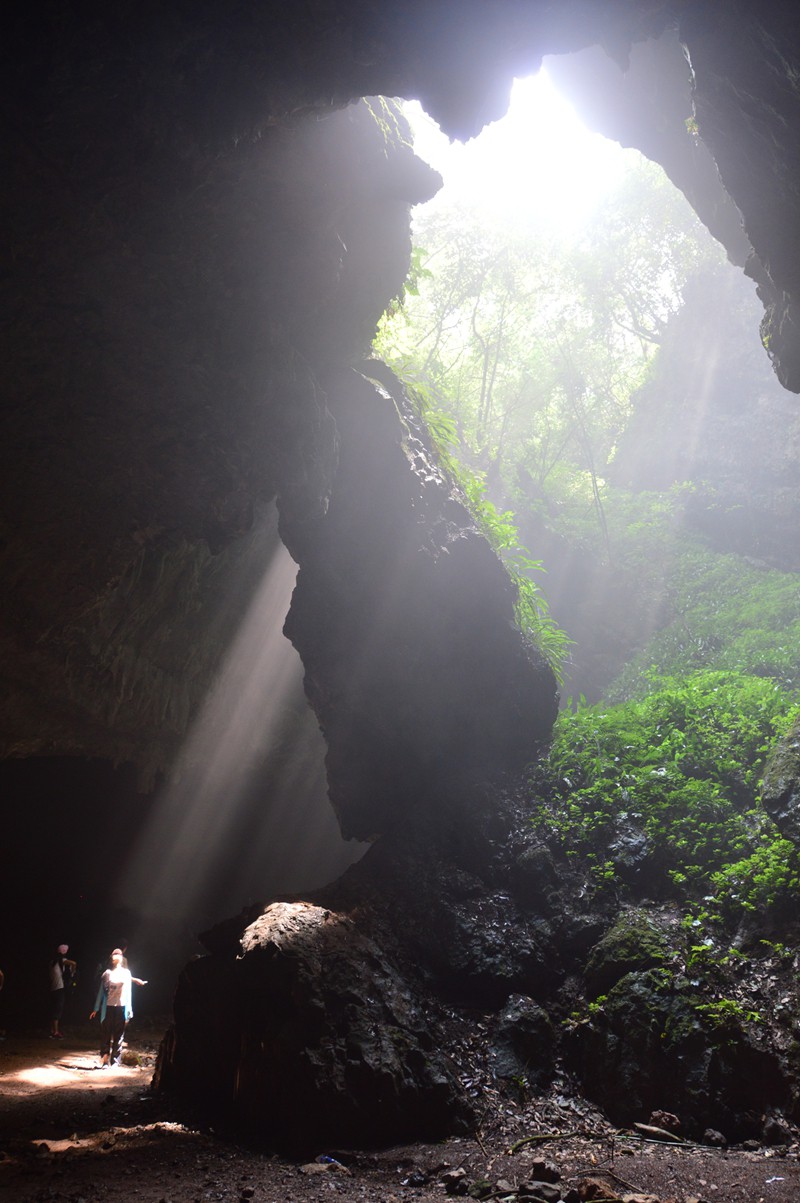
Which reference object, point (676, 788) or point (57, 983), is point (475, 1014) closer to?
point (676, 788)

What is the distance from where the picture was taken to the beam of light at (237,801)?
12461 millimetres

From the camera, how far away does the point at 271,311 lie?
22.1ft

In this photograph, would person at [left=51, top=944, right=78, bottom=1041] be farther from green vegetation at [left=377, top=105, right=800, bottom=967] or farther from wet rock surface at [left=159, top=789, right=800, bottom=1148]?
A: green vegetation at [left=377, top=105, right=800, bottom=967]

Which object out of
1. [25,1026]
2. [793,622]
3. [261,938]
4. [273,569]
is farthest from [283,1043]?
[793,622]

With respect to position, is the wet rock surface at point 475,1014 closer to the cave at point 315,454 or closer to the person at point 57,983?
the cave at point 315,454

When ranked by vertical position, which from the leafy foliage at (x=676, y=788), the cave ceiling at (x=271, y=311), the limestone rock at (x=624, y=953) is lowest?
the limestone rock at (x=624, y=953)

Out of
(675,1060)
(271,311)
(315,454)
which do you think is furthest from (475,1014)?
(271,311)

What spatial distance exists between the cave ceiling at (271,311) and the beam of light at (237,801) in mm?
1112

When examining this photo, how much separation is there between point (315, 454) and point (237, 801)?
946cm

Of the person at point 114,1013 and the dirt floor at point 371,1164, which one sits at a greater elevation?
the dirt floor at point 371,1164

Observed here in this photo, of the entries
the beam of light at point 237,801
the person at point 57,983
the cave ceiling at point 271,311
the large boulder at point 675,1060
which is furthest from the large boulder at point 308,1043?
the beam of light at point 237,801

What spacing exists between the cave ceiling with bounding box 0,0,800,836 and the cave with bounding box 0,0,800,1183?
30 millimetres

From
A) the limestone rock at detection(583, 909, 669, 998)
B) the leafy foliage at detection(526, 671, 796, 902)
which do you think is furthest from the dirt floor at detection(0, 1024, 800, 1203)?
the leafy foliage at detection(526, 671, 796, 902)

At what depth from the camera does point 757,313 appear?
77.4 feet
